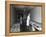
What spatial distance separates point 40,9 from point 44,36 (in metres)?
0.37

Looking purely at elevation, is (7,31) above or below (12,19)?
below

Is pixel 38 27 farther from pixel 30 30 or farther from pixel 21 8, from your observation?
pixel 21 8

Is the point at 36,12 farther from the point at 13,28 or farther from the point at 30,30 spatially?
the point at 13,28

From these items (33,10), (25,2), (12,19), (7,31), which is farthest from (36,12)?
(7,31)

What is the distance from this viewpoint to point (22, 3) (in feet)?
4.21

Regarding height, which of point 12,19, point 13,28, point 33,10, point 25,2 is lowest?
point 13,28

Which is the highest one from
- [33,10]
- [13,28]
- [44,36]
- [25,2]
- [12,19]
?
[25,2]

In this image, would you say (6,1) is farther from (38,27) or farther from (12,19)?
(38,27)

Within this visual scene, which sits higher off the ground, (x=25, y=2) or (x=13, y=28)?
(x=25, y=2)

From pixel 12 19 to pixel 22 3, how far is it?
0.25 meters

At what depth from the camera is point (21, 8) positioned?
1279mm

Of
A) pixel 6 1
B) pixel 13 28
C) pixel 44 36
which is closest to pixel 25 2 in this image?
pixel 6 1

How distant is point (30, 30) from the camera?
4.25 ft

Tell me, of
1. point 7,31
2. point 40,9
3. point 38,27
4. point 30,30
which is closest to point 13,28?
point 7,31
